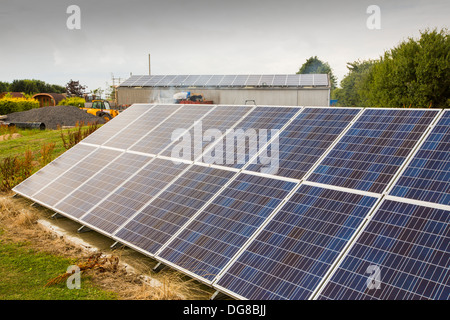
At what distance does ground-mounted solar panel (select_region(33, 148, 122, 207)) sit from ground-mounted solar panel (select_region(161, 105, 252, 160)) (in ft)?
8.40

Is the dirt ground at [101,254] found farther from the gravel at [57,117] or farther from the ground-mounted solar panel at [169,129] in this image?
the gravel at [57,117]

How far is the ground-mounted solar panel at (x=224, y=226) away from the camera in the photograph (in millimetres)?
7320

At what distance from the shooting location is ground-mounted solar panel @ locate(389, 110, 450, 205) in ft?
21.6

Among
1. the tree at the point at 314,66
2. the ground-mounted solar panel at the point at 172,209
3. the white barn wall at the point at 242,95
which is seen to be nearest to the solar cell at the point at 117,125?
the ground-mounted solar panel at the point at 172,209

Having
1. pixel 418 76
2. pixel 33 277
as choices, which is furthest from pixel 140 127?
pixel 418 76

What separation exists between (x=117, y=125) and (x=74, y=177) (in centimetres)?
291

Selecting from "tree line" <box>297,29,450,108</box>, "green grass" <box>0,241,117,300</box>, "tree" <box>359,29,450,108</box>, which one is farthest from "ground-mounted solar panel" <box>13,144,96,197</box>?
"tree" <box>359,29,450,108</box>

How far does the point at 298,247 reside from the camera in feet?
22.1

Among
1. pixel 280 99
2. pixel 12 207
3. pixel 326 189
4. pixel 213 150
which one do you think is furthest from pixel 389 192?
pixel 280 99

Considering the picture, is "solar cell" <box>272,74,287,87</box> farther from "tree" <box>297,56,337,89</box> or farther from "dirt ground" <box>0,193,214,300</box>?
"tree" <box>297,56,337,89</box>

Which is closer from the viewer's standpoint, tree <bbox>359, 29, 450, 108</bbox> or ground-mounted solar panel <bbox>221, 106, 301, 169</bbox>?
ground-mounted solar panel <bbox>221, 106, 301, 169</bbox>

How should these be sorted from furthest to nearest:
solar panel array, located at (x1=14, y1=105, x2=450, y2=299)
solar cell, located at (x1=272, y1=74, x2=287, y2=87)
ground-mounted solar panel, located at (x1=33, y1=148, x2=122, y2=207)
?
solar cell, located at (x1=272, y1=74, x2=287, y2=87), ground-mounted solar panel, located at (x1=33, y1=148, x2=122, y2=207), solar panel array, located at (x1=14, y1=105, x2=450, y2=299)

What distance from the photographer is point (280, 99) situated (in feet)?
122

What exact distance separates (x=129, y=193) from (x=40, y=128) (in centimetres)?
3072
